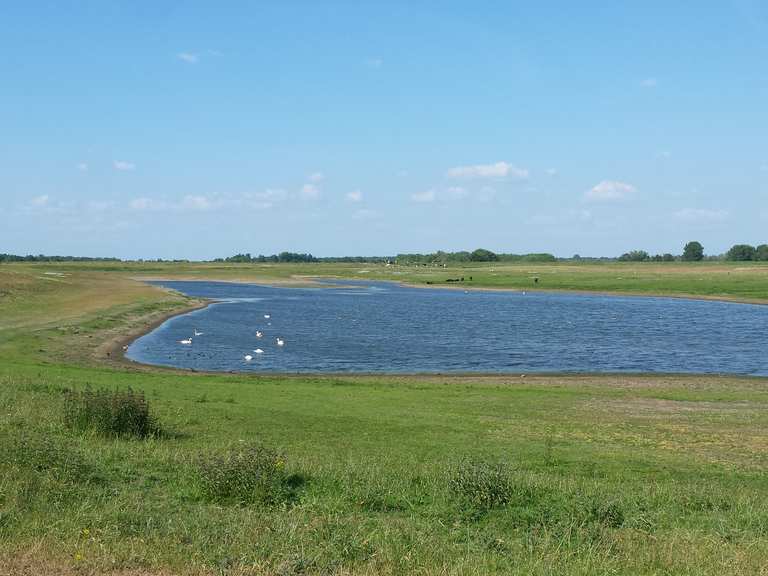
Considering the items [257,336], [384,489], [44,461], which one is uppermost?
[44,461]

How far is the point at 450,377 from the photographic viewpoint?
133 feet

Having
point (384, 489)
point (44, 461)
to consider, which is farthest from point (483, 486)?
point (44, 461)

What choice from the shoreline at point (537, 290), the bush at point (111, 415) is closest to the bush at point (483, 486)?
the bush at point (111, 415)

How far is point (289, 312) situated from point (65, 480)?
74073 mm

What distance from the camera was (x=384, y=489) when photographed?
12000mm

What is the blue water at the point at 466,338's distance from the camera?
151 feet

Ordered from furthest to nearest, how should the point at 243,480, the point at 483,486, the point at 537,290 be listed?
the point at 537,290 → the point at 483,486 → the point at 243,480

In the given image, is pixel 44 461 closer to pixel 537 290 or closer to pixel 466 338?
pixel 466 338

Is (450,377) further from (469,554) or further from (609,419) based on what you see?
(469,554)

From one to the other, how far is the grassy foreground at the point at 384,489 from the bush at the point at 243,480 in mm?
48

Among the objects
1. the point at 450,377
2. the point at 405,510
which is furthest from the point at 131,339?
the point at 405,510

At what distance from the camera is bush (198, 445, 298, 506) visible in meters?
11.1

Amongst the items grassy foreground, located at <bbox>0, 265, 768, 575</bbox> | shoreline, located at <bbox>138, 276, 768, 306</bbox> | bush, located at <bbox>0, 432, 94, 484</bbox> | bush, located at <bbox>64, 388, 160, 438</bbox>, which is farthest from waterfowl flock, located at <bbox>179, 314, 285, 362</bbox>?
shoreline, located at <bbox>138, 276, 768, 306</bbox>

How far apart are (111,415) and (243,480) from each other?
6285mm
